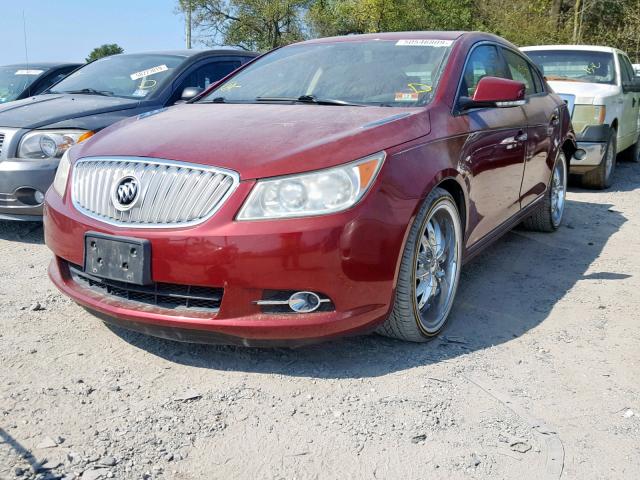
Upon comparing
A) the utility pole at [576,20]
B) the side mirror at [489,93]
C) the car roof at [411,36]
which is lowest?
the side mirror at [489,93]

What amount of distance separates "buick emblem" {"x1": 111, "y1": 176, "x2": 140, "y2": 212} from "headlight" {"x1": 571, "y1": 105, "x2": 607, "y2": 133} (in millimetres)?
6021

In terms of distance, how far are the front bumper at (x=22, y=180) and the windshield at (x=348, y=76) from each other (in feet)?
4.65

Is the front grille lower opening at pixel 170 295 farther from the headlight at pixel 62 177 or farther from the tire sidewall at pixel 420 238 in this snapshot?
the tire sidewall at pixel 420 238

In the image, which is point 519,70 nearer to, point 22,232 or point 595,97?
point 595,97

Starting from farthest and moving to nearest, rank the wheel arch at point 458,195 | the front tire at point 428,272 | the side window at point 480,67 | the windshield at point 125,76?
1. the windshield at point 125,76
2. the side window at point 480,67
3. the wheel arch at point 458,195
4. the front tire at point 428,272

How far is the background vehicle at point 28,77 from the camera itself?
8102 millimetres

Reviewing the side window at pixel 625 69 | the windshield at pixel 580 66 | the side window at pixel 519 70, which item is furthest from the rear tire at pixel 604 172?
the side window at pixel 519 70

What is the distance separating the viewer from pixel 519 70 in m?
4.88

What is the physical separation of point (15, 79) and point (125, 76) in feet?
11.0

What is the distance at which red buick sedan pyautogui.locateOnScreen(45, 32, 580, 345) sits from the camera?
100 inches

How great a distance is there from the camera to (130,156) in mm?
2805

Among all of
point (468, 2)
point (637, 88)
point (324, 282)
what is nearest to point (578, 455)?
point (324, 282)

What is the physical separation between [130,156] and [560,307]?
254 cm

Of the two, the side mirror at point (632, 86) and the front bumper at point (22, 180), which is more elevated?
the side mirror at point (632, 86)
